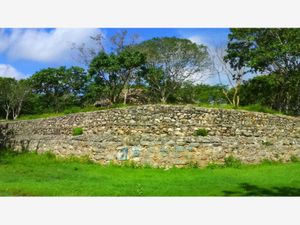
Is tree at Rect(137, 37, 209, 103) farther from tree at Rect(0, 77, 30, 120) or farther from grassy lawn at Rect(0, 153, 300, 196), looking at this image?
grassy lawn at Rect(0, 153, 300, 196)

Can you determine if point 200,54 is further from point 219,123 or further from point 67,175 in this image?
point 67,175

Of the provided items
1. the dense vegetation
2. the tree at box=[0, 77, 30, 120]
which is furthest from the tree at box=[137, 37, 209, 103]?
the tree at box=[0, 77, 30, 120]

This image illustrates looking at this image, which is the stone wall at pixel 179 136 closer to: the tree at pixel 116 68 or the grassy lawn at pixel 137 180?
the grassy lawn at pixel 137 180

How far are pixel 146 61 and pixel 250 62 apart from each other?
12225 millimetres

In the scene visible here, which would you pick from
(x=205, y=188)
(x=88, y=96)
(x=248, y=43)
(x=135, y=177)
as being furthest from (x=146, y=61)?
(x=205, y=188)

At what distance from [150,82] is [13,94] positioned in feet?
41.9

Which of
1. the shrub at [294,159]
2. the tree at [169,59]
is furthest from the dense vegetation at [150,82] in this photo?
the shrub at [294,159]

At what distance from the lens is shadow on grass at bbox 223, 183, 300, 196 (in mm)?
9720

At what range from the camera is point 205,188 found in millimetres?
10305

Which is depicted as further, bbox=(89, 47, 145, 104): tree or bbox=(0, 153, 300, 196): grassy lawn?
bbox=(89, 47, 145, 104): tree

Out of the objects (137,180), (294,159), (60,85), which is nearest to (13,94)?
(60,85)

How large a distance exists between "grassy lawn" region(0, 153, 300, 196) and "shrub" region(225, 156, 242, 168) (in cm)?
25

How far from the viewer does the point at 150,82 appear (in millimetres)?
36125

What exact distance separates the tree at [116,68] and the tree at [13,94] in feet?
25.7
